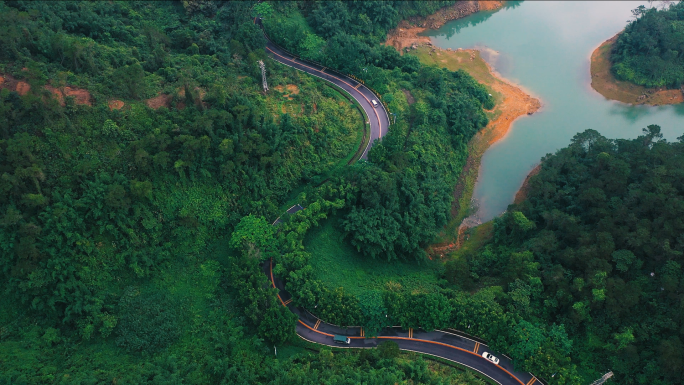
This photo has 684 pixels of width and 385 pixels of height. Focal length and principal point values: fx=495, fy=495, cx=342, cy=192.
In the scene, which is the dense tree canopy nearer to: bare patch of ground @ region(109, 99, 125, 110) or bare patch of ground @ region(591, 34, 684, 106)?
bare patch of ground @ region(591, 34, 684, 106)

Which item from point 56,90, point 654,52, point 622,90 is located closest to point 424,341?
point 56,90

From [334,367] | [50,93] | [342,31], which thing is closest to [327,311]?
[334,367]

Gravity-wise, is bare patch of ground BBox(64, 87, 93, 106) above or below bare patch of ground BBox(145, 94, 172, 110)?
above

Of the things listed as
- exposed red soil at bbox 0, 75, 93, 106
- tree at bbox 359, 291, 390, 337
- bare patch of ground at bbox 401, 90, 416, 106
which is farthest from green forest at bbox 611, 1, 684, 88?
exposed red soil at bbox 0, 75, 93, 106

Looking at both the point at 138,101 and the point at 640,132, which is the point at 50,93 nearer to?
the point at 138,101

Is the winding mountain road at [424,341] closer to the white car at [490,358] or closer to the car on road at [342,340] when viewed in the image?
the white car at [490,358]

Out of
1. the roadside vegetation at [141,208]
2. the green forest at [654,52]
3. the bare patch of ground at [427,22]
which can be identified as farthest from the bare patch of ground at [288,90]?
the green forest at [654,52]
